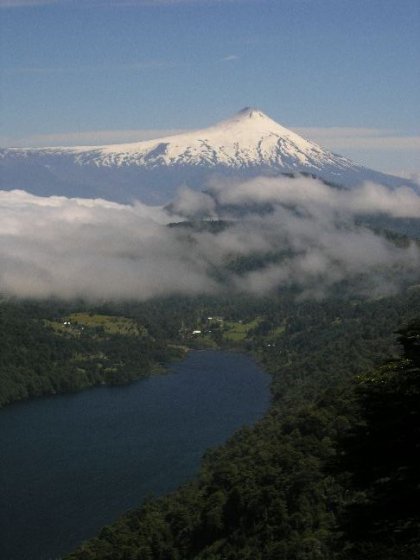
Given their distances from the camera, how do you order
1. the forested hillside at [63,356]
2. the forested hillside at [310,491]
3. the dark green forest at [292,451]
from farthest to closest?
the forested hillside at [63,356] < the dark green forest at [292,451] < the forested hillside at [310,491]

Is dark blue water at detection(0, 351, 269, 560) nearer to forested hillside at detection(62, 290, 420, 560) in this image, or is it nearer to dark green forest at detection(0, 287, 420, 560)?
dark green forest at detection(0, 287, 420, 560)

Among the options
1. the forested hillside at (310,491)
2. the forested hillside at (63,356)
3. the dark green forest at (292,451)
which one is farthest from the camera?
the forested hillside at (63,356)

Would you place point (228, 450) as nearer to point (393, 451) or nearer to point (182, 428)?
point (182, 428)

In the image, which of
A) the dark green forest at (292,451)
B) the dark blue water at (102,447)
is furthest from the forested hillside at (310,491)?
the dark blue water at (102,447)

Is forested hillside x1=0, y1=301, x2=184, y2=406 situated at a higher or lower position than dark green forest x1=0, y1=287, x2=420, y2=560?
lower

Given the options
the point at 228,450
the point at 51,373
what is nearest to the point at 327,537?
the point at 228,450

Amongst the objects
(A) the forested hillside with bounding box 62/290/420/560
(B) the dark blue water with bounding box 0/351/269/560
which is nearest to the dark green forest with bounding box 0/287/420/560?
(A) the forested hillside with bounding box 62/290/420/560

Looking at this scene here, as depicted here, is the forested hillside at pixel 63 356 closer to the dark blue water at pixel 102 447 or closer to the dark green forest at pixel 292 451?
the dark green forest at pixel 292 451

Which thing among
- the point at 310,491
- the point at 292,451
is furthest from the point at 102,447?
the point at 310,491

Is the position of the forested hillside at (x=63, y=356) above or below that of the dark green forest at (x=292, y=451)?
below
